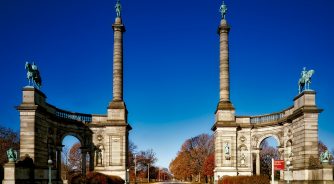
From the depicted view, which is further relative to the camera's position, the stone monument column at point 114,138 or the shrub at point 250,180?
the stone monument column at point 114,138

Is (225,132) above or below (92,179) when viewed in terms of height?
above

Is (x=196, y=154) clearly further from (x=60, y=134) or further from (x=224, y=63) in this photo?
(x=60, y=134)

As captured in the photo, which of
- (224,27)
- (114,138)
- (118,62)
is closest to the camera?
(114,138)

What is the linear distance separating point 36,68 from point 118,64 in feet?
44.2

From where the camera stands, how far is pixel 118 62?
157 ft

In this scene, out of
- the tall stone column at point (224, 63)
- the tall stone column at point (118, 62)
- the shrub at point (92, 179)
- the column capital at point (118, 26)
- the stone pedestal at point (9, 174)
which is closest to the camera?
the stone pedestal at point (9, 174)

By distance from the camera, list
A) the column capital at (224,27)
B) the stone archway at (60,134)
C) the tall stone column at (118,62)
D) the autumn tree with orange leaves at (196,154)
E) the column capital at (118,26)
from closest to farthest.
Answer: the stone archway at (60,134)
the tall stone column at (118,62)
the column capital at (224,27)
the column capital at (118,26)
the autumn tree with orange leaves at (196,154)

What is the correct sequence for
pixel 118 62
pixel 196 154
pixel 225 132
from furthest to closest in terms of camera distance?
pixel 196 154 < pixel 118 62 < pixel 225 132

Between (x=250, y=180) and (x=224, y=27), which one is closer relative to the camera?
(x=250, y=180)

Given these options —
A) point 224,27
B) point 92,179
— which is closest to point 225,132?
point 224,27

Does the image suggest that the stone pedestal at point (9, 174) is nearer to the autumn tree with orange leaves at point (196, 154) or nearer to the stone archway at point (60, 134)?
the stone archway at point (60, 134)

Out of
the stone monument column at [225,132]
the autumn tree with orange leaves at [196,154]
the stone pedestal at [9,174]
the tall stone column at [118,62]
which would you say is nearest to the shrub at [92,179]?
the tall stone column at [118,62]

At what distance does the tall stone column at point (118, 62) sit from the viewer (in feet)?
156

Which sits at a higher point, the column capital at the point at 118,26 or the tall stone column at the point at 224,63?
the column capital at the point at 118,26
